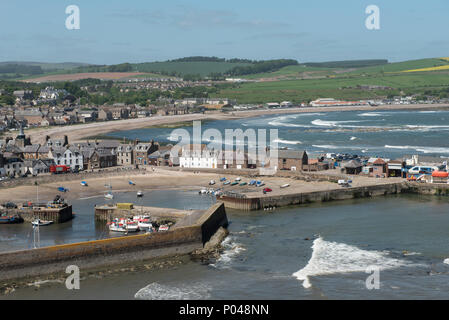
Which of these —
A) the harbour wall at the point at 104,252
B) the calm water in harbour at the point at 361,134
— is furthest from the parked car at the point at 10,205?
the calm water in harbour at the point at 361,134

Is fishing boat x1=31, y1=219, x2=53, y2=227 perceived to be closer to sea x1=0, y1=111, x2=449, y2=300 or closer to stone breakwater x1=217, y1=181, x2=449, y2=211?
sea x1=0, y1=111, x2=449, y2=300

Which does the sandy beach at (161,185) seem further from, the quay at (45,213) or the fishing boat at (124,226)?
the fishing boat at (124,226)

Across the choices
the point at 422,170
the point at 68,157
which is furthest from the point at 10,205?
the point at 422,170

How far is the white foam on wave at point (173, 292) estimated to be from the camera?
1288 inches

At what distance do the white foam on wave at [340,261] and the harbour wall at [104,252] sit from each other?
25.3ft

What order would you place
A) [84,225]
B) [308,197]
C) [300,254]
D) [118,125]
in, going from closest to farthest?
1. [300,254]
2. [84,225]
3. [308,197]
4. [118,125]

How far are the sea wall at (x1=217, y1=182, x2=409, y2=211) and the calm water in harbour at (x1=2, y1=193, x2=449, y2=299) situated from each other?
3059 mm

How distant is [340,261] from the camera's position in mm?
38375

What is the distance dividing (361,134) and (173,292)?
90429mm

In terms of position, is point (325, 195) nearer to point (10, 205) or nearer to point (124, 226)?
point (124, 226)

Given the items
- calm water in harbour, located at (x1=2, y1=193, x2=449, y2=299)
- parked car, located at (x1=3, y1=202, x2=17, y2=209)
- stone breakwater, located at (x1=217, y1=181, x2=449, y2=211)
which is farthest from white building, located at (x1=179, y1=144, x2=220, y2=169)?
parked car, located at (x1=3, y1=202, x2=17, y2=209)
